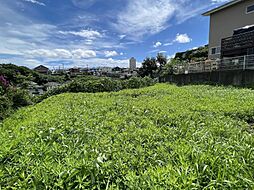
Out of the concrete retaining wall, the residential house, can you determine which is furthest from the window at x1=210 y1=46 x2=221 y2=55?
the residential house

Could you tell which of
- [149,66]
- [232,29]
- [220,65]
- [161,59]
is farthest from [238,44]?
[149,66]

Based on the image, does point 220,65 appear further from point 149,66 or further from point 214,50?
point 149,66

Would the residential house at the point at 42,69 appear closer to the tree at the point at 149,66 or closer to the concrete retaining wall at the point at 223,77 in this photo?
the tree at the point at 149,66

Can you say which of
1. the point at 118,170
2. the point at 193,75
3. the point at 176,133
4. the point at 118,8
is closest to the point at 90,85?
the point at 118,8

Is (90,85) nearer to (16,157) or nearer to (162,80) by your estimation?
(162,80)

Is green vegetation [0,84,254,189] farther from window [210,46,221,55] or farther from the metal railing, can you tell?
window [210,46,221,55]

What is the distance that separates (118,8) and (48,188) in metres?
10.7

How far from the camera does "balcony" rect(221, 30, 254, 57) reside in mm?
9875

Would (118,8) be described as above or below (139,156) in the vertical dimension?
above

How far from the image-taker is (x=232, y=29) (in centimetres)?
1318

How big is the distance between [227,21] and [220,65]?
5.25 m

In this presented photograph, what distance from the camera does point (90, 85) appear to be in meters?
10.3

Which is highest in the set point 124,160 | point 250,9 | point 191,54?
point 250,9

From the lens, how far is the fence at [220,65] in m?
8.71
